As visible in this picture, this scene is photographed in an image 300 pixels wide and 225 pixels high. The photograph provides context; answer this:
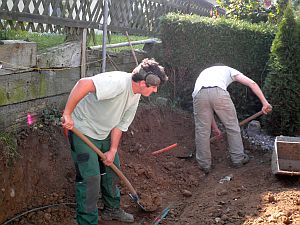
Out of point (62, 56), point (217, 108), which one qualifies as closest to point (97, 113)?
point (62, 56)

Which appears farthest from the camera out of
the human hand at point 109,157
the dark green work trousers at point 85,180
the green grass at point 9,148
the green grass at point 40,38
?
the green grass at point 40,38

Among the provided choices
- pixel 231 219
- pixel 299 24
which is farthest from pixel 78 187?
pixel 299 24

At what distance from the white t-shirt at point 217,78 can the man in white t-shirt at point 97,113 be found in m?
1.89

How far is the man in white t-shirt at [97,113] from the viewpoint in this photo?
4.42m

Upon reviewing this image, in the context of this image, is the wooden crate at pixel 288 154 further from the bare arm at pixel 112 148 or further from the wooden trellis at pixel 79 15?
the wooden trellis at pixel 79 15

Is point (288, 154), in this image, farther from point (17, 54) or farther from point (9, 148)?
point (17, 54)

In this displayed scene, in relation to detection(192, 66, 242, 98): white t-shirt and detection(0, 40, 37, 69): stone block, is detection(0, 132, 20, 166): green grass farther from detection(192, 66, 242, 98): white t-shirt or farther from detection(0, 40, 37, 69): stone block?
detection(192, 66, 242, 98): white t-shirt

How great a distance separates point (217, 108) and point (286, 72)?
1623 mm

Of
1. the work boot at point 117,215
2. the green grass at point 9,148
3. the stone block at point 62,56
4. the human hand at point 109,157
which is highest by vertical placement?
the stone block at point 62,56

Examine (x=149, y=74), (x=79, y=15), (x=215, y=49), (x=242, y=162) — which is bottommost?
(x=242, y=162)

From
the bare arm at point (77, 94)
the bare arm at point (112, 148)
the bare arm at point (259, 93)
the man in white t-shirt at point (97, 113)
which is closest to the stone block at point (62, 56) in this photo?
the man in white t-shirt at point (97, 113)

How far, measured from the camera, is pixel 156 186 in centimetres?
625

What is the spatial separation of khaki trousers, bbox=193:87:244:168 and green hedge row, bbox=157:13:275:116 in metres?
1.61

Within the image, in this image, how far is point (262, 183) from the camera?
593 cm
